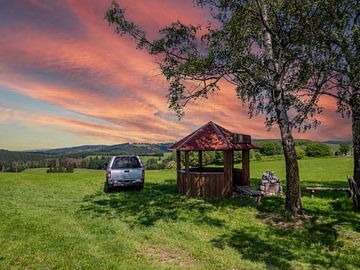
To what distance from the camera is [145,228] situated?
12711 millimetres

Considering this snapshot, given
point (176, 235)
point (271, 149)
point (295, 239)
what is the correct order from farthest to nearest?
point (271, 149), point (176, 235), point (295, 239)

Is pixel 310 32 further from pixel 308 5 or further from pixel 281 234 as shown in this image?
pixel 281 234

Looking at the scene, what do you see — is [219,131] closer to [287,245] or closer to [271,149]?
[287,245]

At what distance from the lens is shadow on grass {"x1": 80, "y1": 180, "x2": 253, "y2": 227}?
14.3 metres

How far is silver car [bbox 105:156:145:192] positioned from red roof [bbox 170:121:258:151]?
3.09 metres

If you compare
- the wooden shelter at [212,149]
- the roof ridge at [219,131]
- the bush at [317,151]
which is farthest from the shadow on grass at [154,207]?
the bush at [317,151]

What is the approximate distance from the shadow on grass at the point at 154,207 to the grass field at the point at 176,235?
4 centimetres

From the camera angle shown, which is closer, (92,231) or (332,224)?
(92,231)

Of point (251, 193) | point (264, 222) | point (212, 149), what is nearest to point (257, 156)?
point (212, 149)

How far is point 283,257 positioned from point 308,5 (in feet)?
30.0

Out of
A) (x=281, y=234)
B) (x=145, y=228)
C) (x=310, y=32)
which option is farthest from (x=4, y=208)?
(x=310, y=32)

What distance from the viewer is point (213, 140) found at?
20.5 m

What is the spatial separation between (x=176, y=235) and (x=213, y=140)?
9.44 meters

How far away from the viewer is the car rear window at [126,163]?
2338 centimetres
